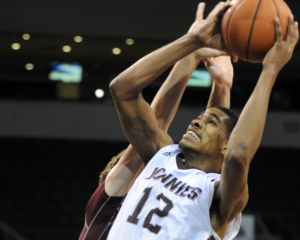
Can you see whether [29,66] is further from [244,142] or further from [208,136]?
[244,142]

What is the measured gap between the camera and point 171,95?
8.30 feet

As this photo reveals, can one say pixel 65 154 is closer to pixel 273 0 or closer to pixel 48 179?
pixel 48 179

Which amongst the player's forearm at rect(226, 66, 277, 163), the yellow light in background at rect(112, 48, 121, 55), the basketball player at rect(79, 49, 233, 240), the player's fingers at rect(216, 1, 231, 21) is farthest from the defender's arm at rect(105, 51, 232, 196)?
the yellow light in background at rect(112, 48, 121, 55)

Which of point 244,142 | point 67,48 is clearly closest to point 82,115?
point 67,48

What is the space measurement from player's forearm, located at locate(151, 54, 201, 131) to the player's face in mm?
310

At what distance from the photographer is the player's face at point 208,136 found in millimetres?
2148

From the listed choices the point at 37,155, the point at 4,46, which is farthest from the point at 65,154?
the point at 4,46

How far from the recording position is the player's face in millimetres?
2148

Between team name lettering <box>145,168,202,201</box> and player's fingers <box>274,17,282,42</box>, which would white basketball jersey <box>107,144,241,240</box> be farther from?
player's fingers <box>274,17,282,42</box>

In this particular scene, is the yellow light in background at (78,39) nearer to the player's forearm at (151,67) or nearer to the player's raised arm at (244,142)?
the player's forearm at (151,67)

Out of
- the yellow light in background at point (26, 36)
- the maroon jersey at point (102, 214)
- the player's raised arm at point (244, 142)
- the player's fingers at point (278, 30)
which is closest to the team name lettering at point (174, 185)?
the player's raised arm at point (244, 142)

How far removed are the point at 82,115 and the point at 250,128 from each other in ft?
24.6

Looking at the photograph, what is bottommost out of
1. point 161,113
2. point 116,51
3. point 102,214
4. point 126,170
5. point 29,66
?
point 29,66

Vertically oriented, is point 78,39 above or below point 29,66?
above
